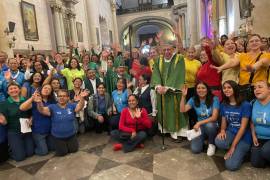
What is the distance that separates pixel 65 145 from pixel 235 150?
102 inches

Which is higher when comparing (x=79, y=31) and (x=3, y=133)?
(x=79, y=31)

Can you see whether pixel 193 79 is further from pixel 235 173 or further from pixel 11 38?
pixel 11 38

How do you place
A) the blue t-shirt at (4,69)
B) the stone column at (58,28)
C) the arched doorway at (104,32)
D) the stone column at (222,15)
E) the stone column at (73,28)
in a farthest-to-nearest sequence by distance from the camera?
1. the arched doorway at (104,32)
2. the stone column at (73,28)
3. the stone column at (58,28)
4. the stone column at (222,15)
5. the blue t-shirt at (4,69)

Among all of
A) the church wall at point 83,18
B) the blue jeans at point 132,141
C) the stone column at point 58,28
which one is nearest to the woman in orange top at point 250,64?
the blue jeans at point 132,141

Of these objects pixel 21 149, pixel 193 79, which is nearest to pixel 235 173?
pixel 193 79

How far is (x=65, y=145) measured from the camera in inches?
169

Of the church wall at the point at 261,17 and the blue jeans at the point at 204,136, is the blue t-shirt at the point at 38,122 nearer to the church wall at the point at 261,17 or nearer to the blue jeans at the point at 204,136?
the blue jeans at the point at 204,136

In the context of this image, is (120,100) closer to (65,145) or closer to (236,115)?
(65,145)

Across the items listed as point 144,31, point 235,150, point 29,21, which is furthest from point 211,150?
point 144,31

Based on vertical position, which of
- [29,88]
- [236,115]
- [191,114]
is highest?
[29,88]

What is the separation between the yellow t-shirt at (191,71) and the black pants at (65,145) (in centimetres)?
220

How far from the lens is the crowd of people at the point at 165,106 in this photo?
352 centimetres

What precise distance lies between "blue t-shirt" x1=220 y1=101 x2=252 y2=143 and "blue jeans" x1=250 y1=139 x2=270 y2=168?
170 mm

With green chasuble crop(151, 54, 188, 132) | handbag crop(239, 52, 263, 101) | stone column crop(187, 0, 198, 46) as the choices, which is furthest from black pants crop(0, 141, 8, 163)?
stone column crop(187, 0, 198, 46)
